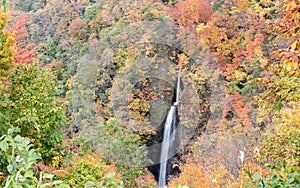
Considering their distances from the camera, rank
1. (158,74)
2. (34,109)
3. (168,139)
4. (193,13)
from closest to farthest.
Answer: (34,109) → (168,139) → (158,74) → (193,13)

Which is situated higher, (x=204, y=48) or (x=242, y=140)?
(x=204, y=48)

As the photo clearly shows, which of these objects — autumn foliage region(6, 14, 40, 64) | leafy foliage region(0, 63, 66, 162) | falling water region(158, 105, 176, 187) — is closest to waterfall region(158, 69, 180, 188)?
falling water region(158, 105, 176, 187)

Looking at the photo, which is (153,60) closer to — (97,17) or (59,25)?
(97,17)

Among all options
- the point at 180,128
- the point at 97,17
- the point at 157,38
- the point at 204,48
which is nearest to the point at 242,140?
the point at 180,128

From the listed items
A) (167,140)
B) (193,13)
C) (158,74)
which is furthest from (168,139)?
(193,13)

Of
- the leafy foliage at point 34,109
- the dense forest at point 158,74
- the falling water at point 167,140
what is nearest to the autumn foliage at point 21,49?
the dense forest at point 158,74

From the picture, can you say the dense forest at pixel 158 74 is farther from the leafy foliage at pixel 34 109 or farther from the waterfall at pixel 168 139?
the leafy foliage at pixel 34 109

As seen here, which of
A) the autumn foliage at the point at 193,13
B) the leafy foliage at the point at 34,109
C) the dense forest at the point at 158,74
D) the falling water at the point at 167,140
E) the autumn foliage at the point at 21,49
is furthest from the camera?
the autumn foliage at the point at 193,13

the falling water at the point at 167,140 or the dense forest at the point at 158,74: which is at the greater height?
the dense forest at the point at 158,74

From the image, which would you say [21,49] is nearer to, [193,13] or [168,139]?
[168,139]

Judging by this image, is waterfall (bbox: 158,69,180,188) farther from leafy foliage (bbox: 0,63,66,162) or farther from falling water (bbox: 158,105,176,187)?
leafy foliage (bbox: 0,63,66,162)

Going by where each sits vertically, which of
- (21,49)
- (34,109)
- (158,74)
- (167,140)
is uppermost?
(34,109)
